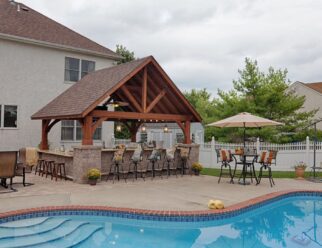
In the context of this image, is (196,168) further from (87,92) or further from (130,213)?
(130,213)

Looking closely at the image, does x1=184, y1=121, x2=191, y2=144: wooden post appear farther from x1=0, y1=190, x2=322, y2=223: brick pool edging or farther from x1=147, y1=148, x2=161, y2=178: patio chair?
x1=0, y1=190, x2=322, y2=223: brick pool edging

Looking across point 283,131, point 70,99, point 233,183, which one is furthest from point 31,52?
point 283,131

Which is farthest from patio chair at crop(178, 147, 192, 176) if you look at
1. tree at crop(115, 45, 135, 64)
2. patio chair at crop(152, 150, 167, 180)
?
tree at crop(115, 45, 135, 64)

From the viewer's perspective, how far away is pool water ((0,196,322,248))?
6805mm

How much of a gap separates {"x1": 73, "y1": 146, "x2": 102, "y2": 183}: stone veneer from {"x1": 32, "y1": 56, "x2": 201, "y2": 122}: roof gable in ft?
4.11

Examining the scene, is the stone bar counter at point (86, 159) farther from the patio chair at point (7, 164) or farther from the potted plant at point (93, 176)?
the patio chair at point (7, 164)

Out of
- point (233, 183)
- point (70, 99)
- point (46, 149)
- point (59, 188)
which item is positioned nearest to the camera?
point (59, 188)

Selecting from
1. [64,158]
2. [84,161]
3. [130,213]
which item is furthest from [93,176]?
[130,213]

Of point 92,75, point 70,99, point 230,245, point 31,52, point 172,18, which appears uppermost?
point 172,18

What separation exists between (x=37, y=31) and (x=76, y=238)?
591 inches

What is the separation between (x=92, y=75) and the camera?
16266 millimetres

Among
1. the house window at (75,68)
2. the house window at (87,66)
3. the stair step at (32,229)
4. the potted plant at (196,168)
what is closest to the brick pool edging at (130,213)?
the stair step at (32,229)

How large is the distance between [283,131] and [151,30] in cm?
1094

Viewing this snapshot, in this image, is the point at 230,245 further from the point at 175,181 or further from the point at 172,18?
the point at 172,18
